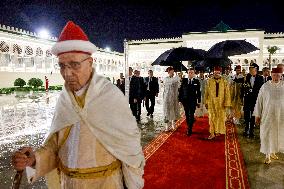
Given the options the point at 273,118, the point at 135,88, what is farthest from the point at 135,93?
the point at 273,118

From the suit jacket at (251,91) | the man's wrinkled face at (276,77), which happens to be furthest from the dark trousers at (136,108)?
the man's wrinkled face at (276,77)

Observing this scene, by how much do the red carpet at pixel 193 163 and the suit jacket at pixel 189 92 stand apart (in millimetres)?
962

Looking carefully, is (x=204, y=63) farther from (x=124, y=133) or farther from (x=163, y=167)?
(x=124, y=133)

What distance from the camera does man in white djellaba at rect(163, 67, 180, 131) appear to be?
9.77 metres

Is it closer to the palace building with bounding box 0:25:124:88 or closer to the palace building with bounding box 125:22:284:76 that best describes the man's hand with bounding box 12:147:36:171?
the palace building with bounding box 0:25:124:88

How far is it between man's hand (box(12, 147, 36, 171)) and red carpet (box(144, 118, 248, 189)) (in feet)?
9.71

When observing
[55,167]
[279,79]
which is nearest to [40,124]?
[279,79]

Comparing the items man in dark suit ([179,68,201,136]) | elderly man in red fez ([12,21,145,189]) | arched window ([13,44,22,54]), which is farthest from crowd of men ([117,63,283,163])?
arched window ([13,44,22,54])

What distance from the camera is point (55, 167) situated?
2.39m

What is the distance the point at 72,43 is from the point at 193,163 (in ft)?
14.7

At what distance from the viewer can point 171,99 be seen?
9891mm

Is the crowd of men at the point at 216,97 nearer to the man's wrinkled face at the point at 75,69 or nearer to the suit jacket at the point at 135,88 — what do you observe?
the suit jacket at the point at 135,88

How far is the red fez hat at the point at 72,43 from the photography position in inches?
86.4

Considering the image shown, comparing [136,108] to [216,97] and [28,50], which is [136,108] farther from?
[28,50]
